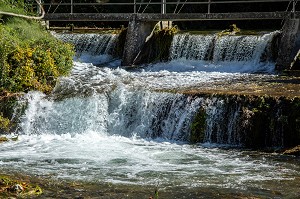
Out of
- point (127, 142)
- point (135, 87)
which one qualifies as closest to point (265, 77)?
point (135, 87)

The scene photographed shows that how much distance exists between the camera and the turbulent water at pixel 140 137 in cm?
1009

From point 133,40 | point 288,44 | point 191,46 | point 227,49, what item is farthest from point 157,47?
point 288,44

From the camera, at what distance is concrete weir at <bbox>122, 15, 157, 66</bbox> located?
22.0 metres

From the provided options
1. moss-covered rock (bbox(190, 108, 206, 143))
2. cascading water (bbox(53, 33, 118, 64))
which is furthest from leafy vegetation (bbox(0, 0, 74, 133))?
cascading water (bbox(53, 33, 118, 64))

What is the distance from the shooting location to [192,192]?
8.99 metres

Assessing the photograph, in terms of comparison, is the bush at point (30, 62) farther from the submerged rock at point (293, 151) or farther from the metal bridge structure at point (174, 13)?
the submerged rock at point (293, 151)

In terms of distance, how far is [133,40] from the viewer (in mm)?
22203

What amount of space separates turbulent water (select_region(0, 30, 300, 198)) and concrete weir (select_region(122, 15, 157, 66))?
1.43 metres

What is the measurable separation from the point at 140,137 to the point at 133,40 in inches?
330

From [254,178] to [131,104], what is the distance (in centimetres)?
564

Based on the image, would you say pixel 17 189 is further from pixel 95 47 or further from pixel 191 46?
pixel 95 47

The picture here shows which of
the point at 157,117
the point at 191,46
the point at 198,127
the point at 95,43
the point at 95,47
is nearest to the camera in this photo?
the point at 198,127

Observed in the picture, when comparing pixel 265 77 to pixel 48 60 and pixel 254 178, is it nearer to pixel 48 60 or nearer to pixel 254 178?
pixel 48 60

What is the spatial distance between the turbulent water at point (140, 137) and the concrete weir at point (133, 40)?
1434 millimetres
